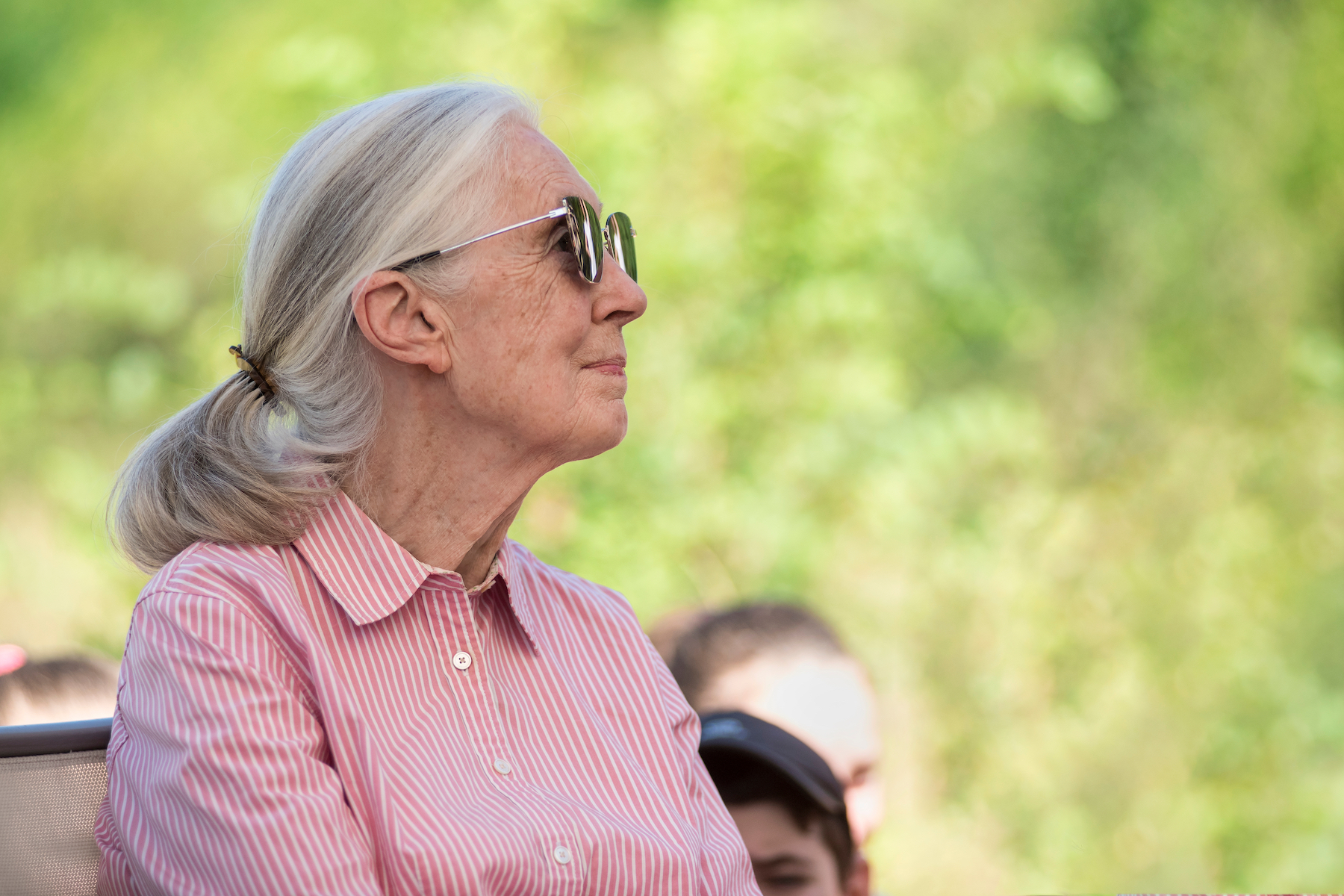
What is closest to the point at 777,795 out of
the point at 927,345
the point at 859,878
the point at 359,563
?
the point at 859,878

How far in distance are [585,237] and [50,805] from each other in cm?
89

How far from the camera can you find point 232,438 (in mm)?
1473

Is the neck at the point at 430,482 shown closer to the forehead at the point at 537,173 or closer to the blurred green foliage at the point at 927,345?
the forehead at the point at 537,173

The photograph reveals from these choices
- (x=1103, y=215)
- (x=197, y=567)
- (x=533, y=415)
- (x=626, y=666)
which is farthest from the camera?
(x=1103, y=215)

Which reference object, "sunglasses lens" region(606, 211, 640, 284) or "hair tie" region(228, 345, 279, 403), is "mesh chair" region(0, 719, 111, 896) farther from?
"sunglasses lens" region(606, 211, 640, 284)

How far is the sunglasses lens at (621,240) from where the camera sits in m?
1.63

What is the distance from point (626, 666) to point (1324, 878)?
450 centimetres

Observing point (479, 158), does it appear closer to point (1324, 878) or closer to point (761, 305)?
point (761, 305)

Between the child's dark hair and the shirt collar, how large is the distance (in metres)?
0.51

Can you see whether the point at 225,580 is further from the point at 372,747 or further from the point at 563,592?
the point at 563,592

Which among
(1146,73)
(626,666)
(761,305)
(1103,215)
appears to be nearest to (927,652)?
(761,305)

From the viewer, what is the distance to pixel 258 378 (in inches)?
60.5

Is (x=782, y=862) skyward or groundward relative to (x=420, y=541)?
groundward

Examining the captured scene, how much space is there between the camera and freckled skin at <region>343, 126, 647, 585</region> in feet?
4.75
